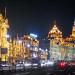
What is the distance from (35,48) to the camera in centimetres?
16800

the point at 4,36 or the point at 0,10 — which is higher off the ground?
the point at 0,10

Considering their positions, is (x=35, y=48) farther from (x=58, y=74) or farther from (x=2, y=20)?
(x=58, y=74)

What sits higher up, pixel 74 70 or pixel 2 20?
pixel 2 20

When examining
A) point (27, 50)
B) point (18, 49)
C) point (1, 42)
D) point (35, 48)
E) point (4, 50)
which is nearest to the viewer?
point (4, 50)

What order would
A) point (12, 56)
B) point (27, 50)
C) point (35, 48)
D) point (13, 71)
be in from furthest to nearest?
point (35, 48), point (27, 50), point (12, 56), point (13, 71)

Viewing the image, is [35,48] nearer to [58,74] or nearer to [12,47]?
[12,47]

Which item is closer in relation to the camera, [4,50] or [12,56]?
[4,50]

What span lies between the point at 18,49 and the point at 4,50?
113ft

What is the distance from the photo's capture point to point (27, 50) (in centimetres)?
14825

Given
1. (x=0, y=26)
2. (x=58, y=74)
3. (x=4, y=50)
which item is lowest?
(x=58, y=74)

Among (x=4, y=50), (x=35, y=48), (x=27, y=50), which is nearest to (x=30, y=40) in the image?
(x=35, y=48)

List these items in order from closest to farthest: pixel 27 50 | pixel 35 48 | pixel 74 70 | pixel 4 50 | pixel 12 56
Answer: pixel 74 70, pixel 4 50, pixel 12 56, pixel 27 50, pixel 35 48

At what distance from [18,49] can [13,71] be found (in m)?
90.4

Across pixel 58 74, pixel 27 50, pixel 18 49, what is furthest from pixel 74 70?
pixel 27 50
